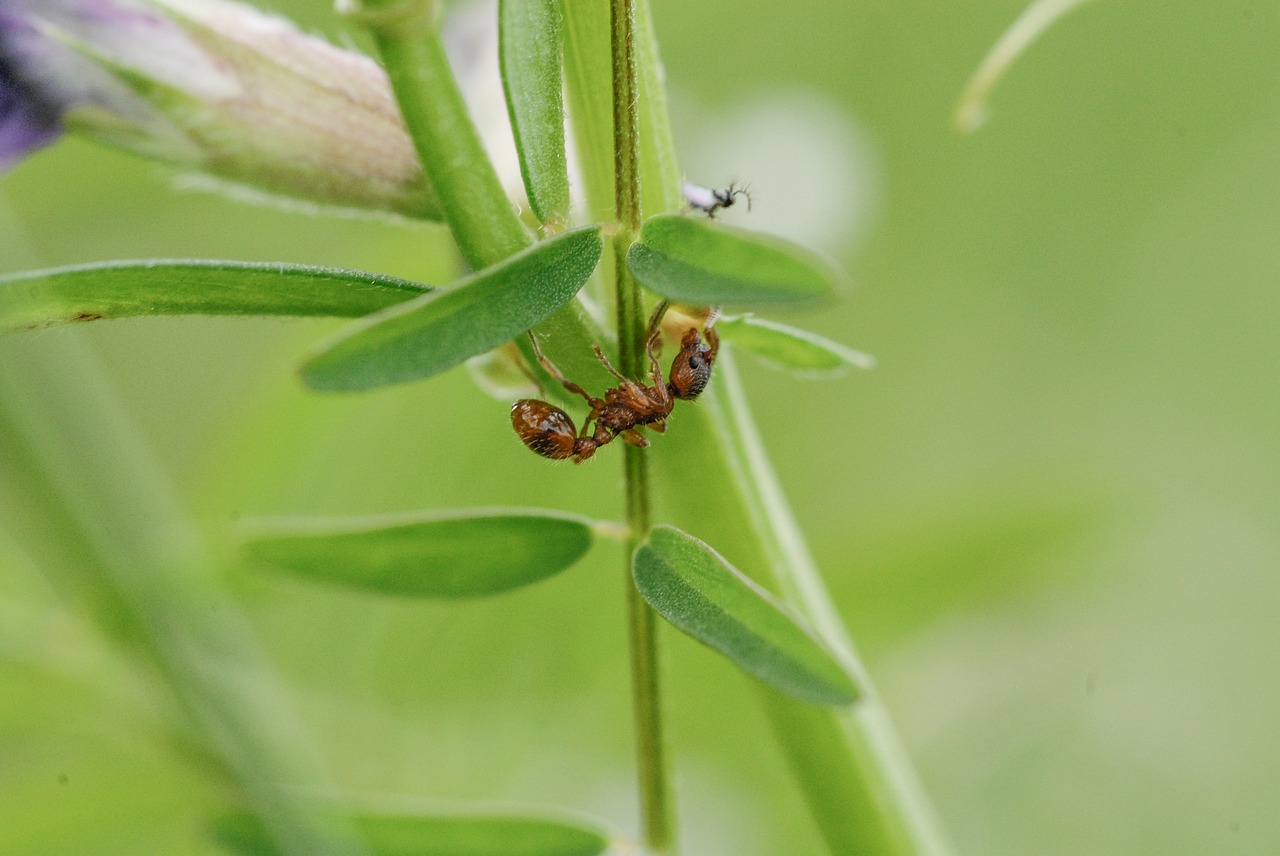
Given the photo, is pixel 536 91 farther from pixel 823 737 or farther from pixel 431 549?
pixel 823 737

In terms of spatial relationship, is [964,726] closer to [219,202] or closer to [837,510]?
[837,510]

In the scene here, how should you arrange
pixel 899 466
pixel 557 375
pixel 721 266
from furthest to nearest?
pixel 899 466, pixel 557 375, pixel 721 266

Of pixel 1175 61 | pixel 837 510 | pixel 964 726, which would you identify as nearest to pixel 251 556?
pixel 964 726

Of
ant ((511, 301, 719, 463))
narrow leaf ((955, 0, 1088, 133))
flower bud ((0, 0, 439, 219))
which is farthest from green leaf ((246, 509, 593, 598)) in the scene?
narrow leaf ((955, 0, 1088, 133))

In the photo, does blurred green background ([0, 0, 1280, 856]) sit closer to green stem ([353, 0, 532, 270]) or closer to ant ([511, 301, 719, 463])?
ant ([511, 301, 719, 463])

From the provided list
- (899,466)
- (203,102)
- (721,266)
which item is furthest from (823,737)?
(899,466)

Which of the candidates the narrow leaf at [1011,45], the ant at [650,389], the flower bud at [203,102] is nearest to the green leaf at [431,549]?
the ant at [650,389]
